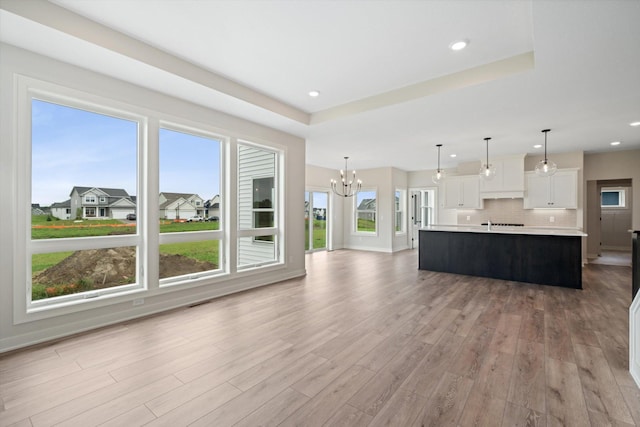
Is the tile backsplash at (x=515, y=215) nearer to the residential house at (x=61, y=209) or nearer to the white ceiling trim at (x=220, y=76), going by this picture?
the white ceiling trim at (x=220, y=76)

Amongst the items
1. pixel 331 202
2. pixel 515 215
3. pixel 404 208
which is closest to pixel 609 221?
pixel 515 215

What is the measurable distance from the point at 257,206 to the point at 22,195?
3042 mm

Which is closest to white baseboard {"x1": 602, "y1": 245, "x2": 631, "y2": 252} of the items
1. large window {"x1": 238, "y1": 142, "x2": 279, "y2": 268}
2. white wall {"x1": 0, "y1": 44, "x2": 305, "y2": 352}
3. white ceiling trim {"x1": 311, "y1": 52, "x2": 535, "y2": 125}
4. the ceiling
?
the ceiling

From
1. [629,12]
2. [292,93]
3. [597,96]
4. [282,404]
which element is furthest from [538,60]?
[282,404]

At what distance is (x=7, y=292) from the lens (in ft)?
8.83

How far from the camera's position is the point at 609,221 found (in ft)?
31.3

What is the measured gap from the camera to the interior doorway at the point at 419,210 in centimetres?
1045

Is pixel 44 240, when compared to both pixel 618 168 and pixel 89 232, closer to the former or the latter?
pixel 89 232

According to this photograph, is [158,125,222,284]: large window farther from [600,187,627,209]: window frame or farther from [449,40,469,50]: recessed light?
[600,187,627,209]: window frame

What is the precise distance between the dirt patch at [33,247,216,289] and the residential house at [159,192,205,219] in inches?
22.6

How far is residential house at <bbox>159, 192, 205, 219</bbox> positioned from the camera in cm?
392

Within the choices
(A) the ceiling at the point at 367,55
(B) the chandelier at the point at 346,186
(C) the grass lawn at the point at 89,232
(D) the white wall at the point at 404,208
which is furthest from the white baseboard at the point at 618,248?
(C) the grass lawn at the point at 89,232

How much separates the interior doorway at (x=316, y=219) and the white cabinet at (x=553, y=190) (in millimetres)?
5612

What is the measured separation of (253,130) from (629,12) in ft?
14.5
